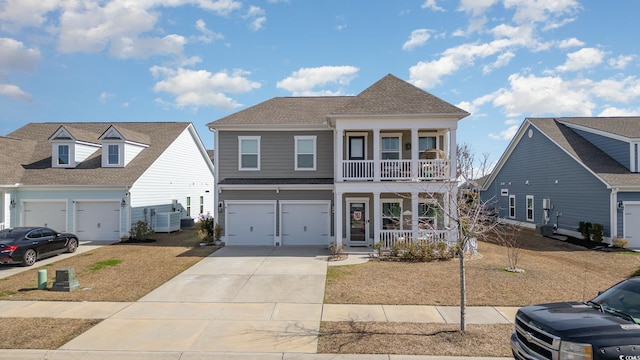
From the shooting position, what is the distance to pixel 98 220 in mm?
19469

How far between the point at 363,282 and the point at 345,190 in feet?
18.4

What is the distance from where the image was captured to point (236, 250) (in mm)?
16531

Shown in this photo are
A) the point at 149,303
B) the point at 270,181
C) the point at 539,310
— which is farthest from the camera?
the point at 270,181

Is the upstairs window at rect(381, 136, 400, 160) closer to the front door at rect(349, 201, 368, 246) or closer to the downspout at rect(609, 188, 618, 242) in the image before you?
the front door at rect(349, 201, 368, 246)

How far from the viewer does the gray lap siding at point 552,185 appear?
1881 cm

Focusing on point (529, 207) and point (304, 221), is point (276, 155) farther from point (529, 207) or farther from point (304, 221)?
point (529, 207)

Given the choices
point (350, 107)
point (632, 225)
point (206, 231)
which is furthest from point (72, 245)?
point (632, 225)

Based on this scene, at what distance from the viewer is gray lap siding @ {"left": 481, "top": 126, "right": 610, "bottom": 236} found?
61.7 feet

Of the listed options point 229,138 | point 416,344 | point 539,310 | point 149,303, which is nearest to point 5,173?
point 229,138

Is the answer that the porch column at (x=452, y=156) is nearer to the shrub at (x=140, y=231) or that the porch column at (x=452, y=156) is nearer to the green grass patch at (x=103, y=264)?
the green grass patch at (x=103, y=264)

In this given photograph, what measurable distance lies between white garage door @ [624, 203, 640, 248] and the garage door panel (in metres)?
17.8

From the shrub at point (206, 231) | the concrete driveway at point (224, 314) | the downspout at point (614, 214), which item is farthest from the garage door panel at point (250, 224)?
the downspout at point (614, 214)

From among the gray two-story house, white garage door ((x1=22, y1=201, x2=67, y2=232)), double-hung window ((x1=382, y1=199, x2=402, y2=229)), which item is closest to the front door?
the gray two-story house

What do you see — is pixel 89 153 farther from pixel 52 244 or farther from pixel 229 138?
pixel 229 138
